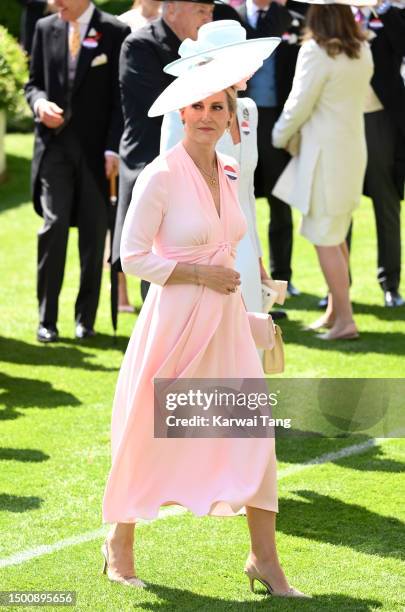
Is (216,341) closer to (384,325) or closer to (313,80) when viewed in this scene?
(313,80)

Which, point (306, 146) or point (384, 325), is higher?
point (306, 146)

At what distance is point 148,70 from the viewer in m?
7.69

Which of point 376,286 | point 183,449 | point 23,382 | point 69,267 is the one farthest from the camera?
point 69,267

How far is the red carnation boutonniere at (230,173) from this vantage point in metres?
5.56

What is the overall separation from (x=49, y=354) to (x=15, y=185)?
7.85 metres

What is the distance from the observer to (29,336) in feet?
34.6

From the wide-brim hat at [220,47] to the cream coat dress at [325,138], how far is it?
4037 mm

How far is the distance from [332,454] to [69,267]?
19.6ft

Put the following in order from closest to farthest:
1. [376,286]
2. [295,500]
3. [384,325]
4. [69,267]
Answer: [295,500] < [384,325] < [376,286] < [69,267]

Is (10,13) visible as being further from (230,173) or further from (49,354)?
(230,173)

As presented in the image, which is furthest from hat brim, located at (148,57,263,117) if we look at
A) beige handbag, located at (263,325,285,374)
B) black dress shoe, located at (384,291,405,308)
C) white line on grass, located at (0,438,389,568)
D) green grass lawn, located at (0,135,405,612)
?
black dress shoe, located at (384,291,405,308)

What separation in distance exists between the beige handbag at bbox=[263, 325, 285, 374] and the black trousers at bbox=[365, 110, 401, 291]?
5.53 m

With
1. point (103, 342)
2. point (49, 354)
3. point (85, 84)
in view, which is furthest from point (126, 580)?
point (85, 84)

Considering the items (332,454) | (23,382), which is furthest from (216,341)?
(23,382)
